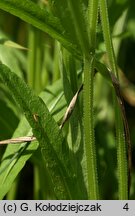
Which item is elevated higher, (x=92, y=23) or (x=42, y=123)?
(x=92, y=23)

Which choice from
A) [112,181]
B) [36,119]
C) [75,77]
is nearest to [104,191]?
[112,181]

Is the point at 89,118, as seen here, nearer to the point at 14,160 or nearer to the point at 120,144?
the point at 120,144

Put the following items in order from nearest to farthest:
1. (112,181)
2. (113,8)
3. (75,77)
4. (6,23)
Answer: (75,77) < (113,8) < (112,181) < (6,23)

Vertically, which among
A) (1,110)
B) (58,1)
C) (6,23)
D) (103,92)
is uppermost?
(58,1)

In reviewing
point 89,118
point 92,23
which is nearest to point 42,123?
point 89,118

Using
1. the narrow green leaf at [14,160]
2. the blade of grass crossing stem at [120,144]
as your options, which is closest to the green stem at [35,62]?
the narrow green leaf at [14,160]

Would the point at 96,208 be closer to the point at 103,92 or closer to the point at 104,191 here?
the point at 104,191

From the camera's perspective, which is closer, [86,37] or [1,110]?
[86,37]

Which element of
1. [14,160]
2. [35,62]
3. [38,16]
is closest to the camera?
[38,16]

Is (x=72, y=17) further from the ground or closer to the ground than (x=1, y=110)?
further from the ground

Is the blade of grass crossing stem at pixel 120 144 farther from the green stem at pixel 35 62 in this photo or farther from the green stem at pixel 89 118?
the green stem at pixel 35 62
